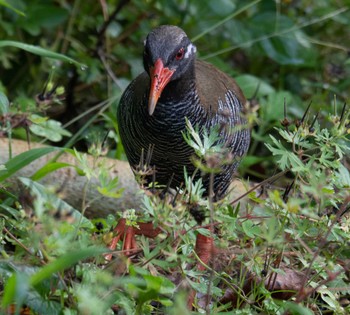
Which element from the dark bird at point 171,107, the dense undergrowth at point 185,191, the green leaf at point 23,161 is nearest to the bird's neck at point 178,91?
the dark bird at point 171,107

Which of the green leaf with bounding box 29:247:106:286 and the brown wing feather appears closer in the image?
the green leaf with bounding box 29:247:106:286

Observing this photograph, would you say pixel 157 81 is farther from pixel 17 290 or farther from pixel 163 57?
pixel 17 290

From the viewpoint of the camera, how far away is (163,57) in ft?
9.90

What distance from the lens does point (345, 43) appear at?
6008mm

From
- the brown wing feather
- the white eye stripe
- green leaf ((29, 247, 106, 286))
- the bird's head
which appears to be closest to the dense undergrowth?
green leaf ((29, 247, 106, 286))

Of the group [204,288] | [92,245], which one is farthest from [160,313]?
[92,245]

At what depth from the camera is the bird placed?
303 centimetres

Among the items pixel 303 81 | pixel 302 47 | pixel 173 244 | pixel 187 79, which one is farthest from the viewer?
pixel 303 81

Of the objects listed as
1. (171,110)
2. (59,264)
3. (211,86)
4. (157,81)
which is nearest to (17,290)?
(59,264)

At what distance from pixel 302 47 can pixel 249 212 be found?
2.64 meters

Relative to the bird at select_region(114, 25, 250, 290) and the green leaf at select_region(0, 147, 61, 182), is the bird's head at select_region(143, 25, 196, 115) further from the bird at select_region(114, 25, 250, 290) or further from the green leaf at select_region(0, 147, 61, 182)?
the green leaf at select_region(0, 147, 61, 182)

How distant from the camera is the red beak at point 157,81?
2953 mm

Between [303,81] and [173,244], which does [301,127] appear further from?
[303,81]

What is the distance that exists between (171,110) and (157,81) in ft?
0.69
